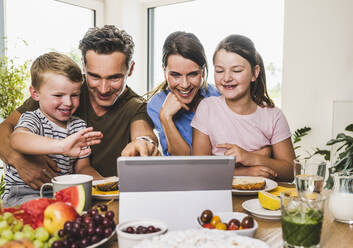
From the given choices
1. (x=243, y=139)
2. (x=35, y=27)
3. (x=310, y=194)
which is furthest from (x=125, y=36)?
(x=35, y=27)

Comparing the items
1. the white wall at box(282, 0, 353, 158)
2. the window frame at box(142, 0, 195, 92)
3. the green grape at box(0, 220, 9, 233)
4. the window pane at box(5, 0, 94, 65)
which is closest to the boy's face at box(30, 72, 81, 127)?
the green grape at box(0, 220, 9, 233)

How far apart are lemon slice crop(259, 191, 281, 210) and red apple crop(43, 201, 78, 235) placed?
67 cm

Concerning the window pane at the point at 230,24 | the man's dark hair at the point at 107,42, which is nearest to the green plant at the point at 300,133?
the window pane at the point at 230,24

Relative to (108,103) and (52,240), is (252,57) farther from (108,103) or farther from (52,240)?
(52,240)

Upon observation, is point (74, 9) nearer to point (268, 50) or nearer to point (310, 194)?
point (268, 50)

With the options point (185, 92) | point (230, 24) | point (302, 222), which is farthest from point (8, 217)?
point (230, 24)

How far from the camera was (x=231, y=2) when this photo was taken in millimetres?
4125

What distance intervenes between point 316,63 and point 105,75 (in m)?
2.35

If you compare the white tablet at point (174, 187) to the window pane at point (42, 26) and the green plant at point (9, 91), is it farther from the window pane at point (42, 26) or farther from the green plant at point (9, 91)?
the window pane at point (42, 26)

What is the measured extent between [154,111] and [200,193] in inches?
49.0

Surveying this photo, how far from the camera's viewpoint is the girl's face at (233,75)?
210cm

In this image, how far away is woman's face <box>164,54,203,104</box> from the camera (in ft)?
7.19

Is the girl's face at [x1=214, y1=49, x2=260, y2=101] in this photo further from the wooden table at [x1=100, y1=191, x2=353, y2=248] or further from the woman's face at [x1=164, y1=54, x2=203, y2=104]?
the wooden table at [x1=100, y1=191, x2=353, y2=248]

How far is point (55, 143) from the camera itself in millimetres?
1550
